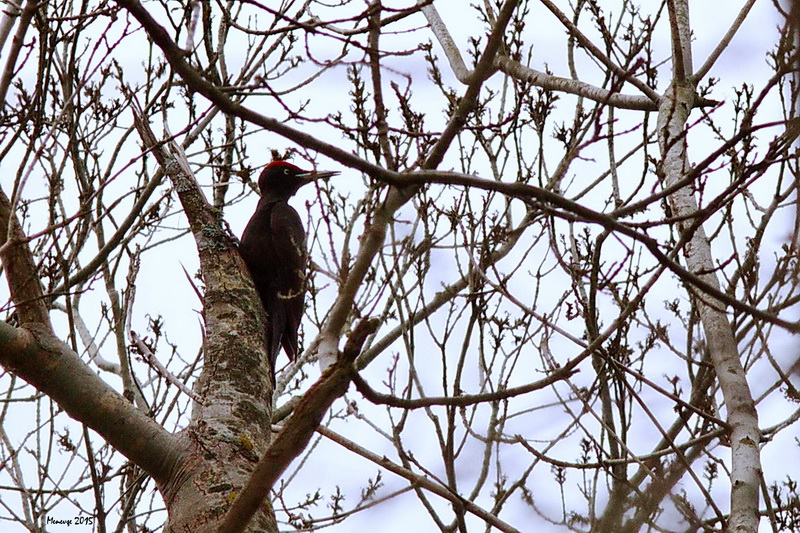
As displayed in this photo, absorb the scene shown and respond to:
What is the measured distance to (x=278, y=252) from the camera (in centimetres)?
498

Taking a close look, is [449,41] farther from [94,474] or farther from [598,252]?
[94,474]

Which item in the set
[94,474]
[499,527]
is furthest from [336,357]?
[94,474]

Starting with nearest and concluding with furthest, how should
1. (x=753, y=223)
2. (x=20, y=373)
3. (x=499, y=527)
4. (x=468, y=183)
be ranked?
(x=468, y=183) < (x=20, y=373) < (x=499, y=527) < (x=753, y=223)

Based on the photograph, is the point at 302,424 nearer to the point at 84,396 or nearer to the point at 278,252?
the point at 84,396

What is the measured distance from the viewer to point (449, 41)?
4684 millimetres

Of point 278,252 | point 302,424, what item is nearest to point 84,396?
point 302,424

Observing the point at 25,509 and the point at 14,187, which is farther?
the point at 25,509

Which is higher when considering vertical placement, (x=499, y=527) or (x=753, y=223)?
(x=753, y=223)

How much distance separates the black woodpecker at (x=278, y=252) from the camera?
15.5 ft

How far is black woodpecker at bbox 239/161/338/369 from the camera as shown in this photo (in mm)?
4715

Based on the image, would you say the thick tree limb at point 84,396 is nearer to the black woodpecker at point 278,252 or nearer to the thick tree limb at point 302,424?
the thick tree limb at point 302,424

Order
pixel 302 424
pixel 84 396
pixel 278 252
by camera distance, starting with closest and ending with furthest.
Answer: pixel 302 424, pixel 84 396, pixel 278 252

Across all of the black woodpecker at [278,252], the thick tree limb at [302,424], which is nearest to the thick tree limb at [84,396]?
the thick tree limb at [302,424]

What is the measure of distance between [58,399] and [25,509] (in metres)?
2.95
